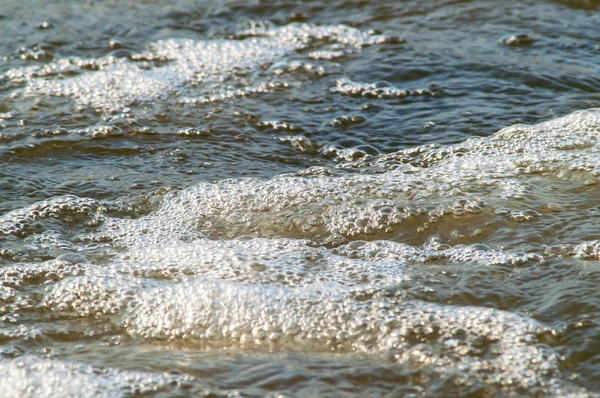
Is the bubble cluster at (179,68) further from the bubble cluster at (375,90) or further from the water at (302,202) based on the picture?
the bubble cluster at (375,90)

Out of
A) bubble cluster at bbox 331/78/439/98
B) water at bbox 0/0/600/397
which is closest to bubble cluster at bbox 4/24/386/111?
water at bbox 0/0/600/397

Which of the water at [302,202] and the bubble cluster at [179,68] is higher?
the bubble cluster at [179,68]

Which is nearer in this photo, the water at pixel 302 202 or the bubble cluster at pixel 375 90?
the water at pixel 302 202

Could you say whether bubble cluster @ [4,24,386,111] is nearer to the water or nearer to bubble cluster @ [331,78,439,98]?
the water

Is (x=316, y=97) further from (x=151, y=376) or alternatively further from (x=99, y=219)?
(x=151, y=376)

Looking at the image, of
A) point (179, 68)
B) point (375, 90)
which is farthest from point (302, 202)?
point (179, 68)

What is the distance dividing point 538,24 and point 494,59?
59cm

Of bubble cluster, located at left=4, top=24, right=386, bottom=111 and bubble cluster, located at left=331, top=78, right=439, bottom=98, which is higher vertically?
bubble cluster, located at left=4, top=24, right=386, bottom=111

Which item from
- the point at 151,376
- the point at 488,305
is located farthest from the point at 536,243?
the point at 151,376

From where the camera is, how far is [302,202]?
9.25ft

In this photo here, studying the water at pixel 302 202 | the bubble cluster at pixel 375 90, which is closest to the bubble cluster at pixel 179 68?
the water at pixel 302 202

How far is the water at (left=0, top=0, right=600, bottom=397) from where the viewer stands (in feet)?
6.70

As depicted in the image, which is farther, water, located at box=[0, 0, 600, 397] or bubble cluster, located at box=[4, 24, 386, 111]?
bubble cluster, located at box=[4, 24, 386, 111]

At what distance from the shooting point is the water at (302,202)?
2.04 m
